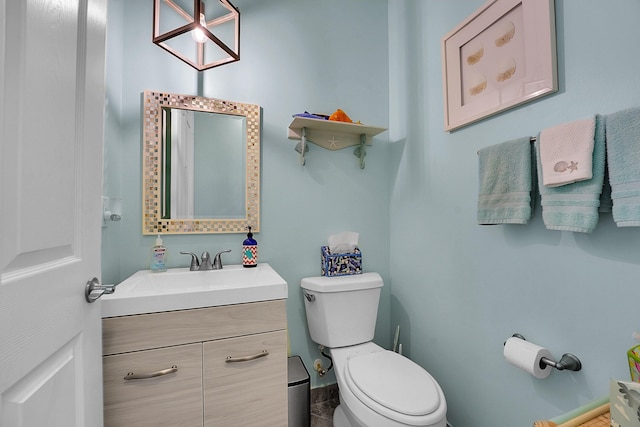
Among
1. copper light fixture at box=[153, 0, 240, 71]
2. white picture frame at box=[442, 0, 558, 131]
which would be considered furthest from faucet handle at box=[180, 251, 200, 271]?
white picture frame at box=[442, 0, 558, 131]

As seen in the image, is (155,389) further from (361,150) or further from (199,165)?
(361,150)

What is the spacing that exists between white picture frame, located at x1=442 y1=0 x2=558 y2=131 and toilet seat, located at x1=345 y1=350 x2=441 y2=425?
1.16 metres

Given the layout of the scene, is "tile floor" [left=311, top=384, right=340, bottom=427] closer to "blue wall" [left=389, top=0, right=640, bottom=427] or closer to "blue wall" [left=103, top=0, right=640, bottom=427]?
"blue wall" [left=103, top=0, right=640, bottom=427]

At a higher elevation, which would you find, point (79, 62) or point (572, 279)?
point (79, 62)

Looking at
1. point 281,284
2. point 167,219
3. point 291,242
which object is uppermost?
point 167,219

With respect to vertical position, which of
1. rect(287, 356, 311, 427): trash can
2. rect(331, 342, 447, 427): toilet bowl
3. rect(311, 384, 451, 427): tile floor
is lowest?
rect(311, 384, 451, 427): tile floor

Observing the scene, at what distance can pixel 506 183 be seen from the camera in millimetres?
1031

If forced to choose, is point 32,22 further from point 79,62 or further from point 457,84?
point 457,84

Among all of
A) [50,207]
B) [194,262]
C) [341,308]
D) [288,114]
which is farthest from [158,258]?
[288,114]

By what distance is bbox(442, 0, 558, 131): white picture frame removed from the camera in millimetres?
954

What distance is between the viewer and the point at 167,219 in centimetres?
139

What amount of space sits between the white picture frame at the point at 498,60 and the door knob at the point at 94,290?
1496 millimetres

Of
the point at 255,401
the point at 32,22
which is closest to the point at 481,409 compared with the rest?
the point at 255,401

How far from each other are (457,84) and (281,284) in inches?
49.9
